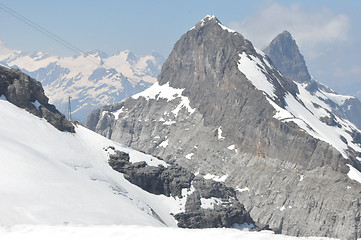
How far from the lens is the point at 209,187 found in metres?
107

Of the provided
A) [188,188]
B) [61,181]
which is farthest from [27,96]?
[61,181]

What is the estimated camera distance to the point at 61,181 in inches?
2313

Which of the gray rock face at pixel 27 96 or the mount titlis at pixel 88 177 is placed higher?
the gray rock face at pixel 27 96

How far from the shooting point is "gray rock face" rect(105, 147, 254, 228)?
9650 centimetres

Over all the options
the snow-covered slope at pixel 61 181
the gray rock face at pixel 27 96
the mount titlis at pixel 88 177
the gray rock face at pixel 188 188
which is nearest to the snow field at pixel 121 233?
the snow-covered slope at pixel 61 181

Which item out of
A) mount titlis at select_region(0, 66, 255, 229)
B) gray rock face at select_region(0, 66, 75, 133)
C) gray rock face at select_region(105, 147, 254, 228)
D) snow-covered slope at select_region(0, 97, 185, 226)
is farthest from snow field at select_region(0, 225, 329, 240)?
gray rock face at select_region(0, 66, 75, 133)

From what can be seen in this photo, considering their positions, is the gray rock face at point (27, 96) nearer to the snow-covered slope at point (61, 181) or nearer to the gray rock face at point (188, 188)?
the snow-covered slope at point (61, 181)

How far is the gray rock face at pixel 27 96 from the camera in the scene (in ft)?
307

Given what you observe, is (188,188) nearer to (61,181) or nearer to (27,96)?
(27,96)

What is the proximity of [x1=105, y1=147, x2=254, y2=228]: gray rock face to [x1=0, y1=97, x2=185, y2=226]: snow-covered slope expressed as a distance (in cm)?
246

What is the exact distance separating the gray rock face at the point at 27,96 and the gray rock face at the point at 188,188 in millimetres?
13744

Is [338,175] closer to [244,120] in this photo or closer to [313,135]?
[313,135]

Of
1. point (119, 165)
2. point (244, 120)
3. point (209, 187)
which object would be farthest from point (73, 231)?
point (244, 120)

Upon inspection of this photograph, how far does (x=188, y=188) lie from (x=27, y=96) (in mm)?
39845
